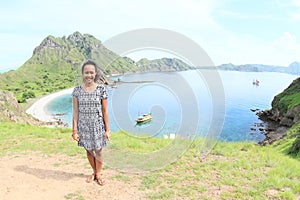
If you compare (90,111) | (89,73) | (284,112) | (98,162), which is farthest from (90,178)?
(284,112)

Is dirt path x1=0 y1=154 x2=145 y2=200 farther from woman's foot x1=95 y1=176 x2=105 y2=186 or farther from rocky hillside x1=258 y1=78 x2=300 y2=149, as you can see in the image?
rocky hillside x1=258 y1=78 x2=300 y2=149

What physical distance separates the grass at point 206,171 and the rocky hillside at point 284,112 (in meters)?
38.3

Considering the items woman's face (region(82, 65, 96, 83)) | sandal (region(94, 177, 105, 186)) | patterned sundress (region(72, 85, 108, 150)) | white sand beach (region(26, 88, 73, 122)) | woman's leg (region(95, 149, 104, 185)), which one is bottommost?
white sand beach (region(26, 88, 73, 122))

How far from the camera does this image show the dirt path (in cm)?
508

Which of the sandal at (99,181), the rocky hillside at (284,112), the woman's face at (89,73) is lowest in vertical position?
the rocky hillside at (284,112)

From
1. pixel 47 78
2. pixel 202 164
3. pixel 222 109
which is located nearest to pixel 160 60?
pixel 222 109

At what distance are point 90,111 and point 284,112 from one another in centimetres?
5277

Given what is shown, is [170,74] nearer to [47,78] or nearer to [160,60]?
[160,60]

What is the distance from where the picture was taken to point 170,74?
686 cm

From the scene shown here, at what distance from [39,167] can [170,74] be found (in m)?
4.11

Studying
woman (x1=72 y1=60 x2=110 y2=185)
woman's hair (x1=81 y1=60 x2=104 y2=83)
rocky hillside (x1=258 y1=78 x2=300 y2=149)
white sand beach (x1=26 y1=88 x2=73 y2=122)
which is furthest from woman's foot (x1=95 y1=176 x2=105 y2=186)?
white sand beach (x1=26 y1=88 x2=73 y2=122)

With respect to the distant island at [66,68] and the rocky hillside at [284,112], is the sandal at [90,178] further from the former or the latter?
the rocky hillside at [284,112]

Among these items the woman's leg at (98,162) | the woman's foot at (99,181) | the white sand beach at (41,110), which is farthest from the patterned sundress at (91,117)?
the white sand beach at (41,110)

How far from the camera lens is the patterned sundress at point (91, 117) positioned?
5.15 meters
